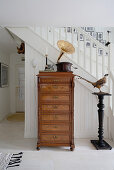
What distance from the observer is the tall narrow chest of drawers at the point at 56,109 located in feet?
7.33

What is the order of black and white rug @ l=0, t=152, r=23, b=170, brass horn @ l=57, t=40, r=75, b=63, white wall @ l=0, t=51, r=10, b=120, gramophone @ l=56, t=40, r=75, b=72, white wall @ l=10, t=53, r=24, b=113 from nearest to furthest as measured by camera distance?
1. black and white rug @ l=0, t=152, r=23, b=170
2. gramophone @ l=56, t=40, r=75, b=72
3. brass horn @ l=57, t=40, r=75, b=63
4. white wall @ l=0, t=51, r=10, b=120
5. white wall @ l=10, t=53, r=24, b=113

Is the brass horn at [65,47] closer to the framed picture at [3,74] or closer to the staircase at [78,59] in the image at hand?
the staircase at [78,59]

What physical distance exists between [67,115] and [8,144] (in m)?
1.33

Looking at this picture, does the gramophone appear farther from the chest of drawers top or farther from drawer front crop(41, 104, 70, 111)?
drawer front crop(41, 104, 70, 111)

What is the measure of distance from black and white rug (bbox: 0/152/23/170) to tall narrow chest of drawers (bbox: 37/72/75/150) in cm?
39

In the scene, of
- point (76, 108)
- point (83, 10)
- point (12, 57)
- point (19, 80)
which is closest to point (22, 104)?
point (19, 80)

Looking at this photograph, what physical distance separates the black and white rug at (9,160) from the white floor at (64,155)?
0.11m

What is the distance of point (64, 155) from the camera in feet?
6.93

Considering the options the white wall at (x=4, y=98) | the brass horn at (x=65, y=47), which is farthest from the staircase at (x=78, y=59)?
the white wall at (x=4, y=98)

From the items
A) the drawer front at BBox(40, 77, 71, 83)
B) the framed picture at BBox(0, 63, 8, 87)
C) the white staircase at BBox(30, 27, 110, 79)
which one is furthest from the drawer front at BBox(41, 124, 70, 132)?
the framed picture at BBox(0, 63, 8, 87)

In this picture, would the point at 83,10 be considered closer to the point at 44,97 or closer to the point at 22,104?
the point at 44,97

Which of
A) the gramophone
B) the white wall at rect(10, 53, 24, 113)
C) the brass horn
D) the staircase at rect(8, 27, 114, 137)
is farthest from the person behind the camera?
the white wall at rect(10, 53, 24, 113)

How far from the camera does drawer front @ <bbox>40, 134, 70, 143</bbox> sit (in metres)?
2.24

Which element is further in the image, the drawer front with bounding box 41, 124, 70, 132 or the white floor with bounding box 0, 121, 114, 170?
the drawer front with bounding box 41, 124, 70, 132
